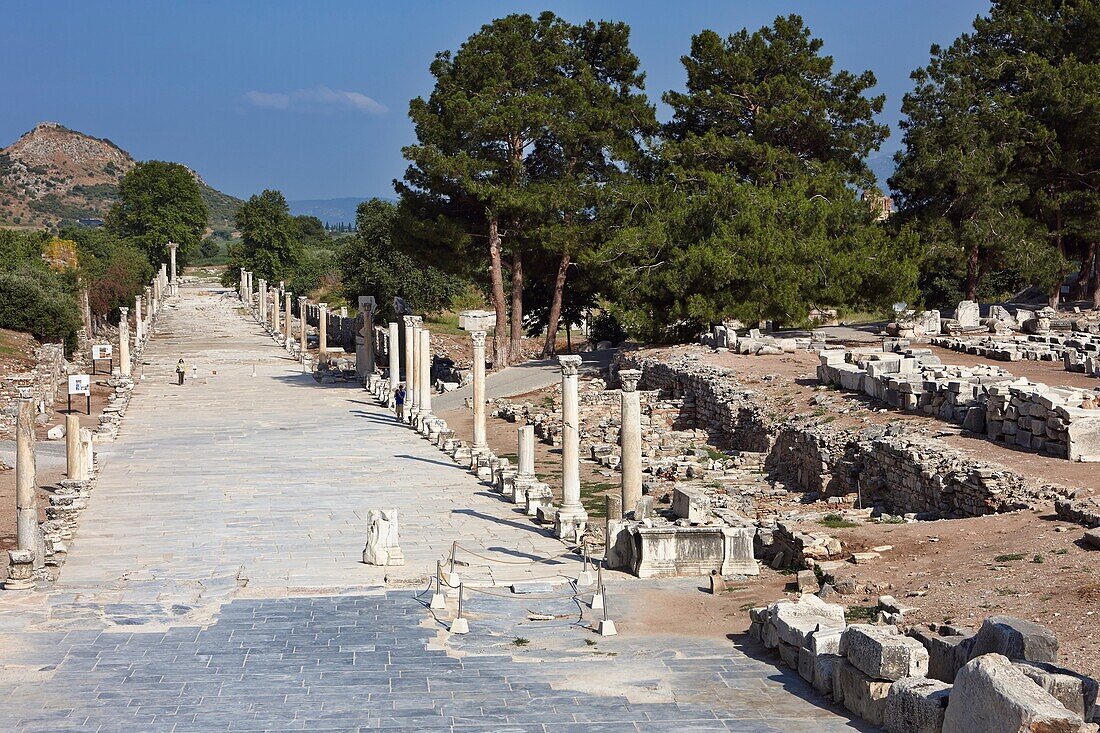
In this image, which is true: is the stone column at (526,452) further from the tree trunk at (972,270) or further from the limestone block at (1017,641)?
the tree trunk at (972,270)

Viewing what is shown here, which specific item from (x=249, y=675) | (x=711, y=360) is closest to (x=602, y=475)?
(x=711, y=360)

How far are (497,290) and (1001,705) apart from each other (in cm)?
3579

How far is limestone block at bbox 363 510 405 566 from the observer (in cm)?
1712

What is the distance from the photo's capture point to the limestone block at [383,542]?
56.2 feet

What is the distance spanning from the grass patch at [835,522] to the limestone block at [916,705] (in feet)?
26.0

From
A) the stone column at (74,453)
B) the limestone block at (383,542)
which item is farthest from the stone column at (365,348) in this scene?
the limestone block at (383,542)

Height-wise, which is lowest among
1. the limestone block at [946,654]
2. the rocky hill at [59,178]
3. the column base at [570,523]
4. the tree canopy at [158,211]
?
the column base at [570,523]

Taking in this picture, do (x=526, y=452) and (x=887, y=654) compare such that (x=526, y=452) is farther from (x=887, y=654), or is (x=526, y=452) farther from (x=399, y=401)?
(x=887, y=654)

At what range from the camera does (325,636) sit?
13367 millimetres

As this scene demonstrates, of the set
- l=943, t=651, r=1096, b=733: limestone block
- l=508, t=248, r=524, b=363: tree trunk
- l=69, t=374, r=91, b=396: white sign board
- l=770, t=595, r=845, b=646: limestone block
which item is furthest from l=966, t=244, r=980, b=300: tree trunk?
l=943, t=651, r=1096, b=733: limestone block

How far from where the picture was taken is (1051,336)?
34594 millimetres

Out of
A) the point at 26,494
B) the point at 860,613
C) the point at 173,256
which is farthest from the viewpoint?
the point at 173,256

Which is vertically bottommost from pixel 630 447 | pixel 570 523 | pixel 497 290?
pixel 570 523

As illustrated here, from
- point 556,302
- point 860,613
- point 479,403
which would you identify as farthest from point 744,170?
point 860,613
